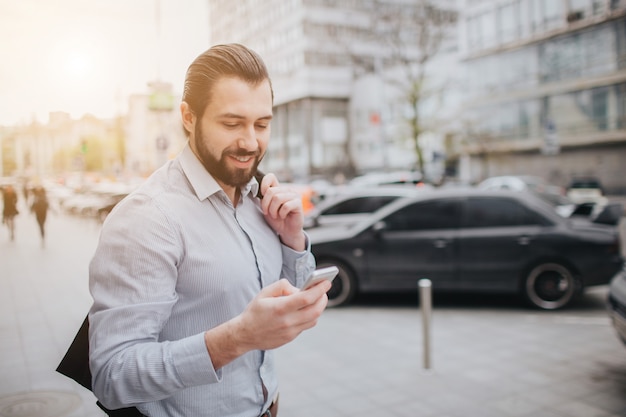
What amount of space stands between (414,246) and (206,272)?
20.6 feet

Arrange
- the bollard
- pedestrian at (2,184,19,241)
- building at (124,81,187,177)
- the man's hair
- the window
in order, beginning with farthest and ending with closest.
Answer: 1. the window
2. the bollard
3. pedestrian at (2,184,19,241)
4. building at (124,81,187,177)
5. the man's hair

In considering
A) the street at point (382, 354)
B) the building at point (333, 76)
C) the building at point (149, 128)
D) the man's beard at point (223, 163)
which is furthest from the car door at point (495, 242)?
the man's beard at point (223, 163)

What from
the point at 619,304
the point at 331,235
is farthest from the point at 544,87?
the point at 619,304

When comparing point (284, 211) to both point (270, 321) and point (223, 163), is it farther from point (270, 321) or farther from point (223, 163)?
point (270, 321)

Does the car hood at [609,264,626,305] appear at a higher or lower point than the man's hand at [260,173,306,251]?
lower

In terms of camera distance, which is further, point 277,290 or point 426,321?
point 426,321

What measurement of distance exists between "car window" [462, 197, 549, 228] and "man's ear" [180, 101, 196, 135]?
6.38 metres

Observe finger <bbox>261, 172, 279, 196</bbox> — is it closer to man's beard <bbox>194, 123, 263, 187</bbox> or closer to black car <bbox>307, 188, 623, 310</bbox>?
man's beard <bbox>194, 123, 263, 187</bbox>

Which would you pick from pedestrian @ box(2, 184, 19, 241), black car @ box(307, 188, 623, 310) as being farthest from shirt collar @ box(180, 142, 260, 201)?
black car @ box(307, 188, 623, 310)

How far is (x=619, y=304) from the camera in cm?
476

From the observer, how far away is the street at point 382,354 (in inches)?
112

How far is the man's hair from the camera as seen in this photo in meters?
1.56

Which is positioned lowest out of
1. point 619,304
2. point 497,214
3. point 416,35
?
point 619,304

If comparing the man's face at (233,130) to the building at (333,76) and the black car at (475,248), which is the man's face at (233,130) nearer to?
the building at (333,76)
